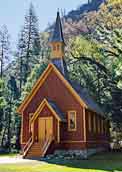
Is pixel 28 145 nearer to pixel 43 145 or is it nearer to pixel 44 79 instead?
pixel 43 145

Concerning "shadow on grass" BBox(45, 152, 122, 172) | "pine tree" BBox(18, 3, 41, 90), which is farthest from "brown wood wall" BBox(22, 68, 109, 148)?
"pine tree" BBox(18, 3, 41, 90)

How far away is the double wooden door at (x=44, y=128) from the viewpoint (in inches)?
1213

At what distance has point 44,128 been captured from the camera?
3111 centimetres

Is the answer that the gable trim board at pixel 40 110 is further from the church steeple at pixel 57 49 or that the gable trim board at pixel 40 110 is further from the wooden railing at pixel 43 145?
the church steeple at pixel 57 49

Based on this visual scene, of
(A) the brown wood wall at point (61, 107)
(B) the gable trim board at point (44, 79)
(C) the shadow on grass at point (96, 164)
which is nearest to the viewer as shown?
(C) the shadow on grass at point (96, 164)

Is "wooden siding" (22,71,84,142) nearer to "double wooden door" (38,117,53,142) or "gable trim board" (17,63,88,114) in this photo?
"gable trim board" (17,63,88,114)

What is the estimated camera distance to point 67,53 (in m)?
46.9

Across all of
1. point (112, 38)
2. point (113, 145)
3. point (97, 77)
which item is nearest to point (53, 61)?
point (112, 38)

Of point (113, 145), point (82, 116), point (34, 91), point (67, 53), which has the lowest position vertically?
point (113, 145)

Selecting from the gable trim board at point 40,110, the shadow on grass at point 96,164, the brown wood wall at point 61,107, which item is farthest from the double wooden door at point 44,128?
the shadow on grass at point 96,164

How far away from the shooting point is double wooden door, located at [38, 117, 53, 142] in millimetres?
30812

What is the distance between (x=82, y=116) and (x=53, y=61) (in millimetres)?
6764

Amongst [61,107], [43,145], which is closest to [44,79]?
[61,107]

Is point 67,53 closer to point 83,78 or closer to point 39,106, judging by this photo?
point 83,78
